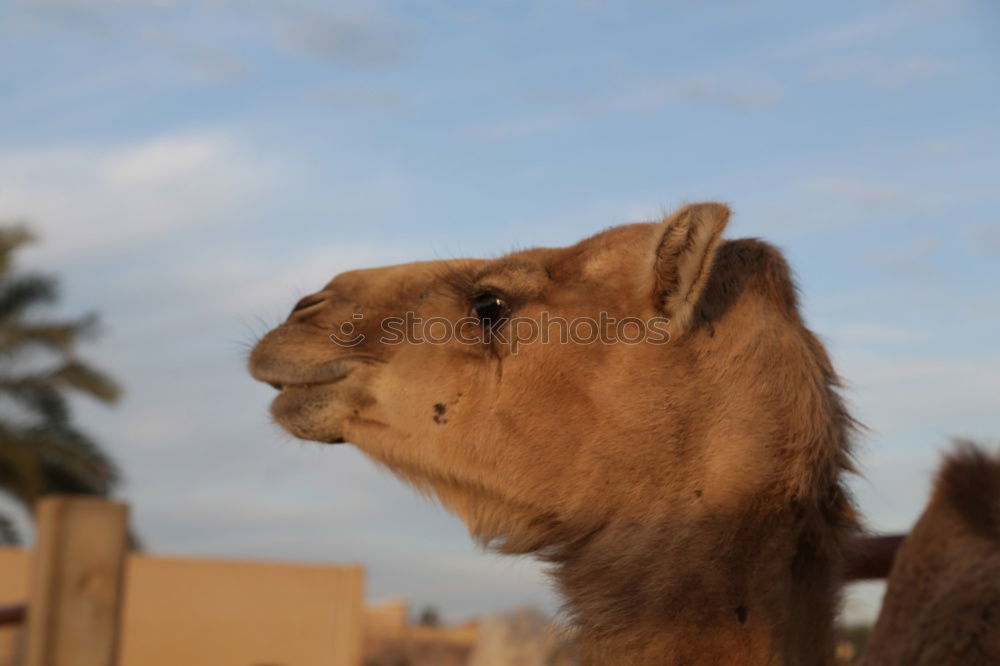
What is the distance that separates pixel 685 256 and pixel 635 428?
506 millimetres

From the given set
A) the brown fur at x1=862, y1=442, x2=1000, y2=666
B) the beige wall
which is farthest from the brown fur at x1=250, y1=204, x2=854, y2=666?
the beige wall

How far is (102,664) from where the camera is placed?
253 centimetres

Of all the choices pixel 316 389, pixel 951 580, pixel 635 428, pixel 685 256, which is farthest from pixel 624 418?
pixel 951 580

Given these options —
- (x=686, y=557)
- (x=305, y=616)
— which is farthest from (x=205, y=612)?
(x=686, y=557)

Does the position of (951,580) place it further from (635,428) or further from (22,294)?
(22,294)

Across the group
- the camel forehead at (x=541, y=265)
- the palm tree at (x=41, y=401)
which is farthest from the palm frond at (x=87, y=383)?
the camel forehead at (x=541, y=265)

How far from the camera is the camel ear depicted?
3.02 meters

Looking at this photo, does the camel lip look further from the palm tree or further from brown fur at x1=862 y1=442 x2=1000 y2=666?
the palm tree

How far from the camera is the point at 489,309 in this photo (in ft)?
11.0

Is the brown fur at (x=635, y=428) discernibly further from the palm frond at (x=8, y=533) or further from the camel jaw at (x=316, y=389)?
the palm frond at (x=8, y=533)

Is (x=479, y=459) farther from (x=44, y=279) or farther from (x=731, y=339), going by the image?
(x=44, y=279)

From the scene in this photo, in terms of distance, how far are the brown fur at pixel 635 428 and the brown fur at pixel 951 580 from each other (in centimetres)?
80

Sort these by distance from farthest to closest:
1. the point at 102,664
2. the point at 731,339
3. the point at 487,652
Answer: the point at 487,652, the point at 731,339, the point at 102,664

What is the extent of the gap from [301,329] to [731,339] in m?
1.34
